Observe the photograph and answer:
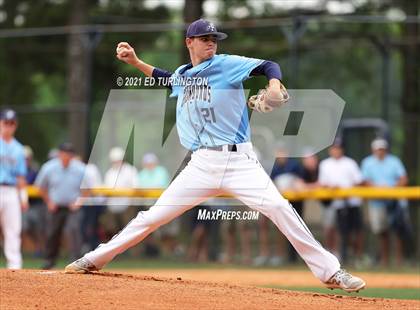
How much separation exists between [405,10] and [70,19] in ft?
27.2

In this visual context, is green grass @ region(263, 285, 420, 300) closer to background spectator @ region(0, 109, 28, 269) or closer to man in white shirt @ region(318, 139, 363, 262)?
background spectator @ region(0, 109, 28, 269)

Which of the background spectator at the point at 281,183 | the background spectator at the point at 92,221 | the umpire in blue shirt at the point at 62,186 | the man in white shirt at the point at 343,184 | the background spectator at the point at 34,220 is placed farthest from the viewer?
the background spectator at the point at 34,220

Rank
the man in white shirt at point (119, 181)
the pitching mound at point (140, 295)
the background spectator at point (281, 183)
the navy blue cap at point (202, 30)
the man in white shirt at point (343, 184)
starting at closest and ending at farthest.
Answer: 1. the pitching mound at point (140, 295)
2. the navy blue cap at point (202, 30)
3. the man in white shirt at point (343, 184)
4. the background spectator at point (281, 183)
5. the man in white shirt at point (119, 181)

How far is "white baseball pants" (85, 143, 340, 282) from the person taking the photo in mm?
8805

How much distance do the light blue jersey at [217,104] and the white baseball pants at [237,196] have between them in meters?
0.12

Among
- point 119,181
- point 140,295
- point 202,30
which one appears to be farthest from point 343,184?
point 140,295

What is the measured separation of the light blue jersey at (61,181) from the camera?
17.1 m

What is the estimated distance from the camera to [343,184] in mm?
18500

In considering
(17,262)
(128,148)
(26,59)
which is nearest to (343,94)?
(128,148)

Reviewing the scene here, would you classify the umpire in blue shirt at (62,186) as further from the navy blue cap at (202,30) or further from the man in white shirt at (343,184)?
the navy blue cap at (202,30)

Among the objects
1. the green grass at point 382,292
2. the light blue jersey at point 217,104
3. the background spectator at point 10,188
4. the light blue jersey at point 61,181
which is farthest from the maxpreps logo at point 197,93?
the light blue jersey at point 61,181

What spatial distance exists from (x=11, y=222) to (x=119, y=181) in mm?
6085

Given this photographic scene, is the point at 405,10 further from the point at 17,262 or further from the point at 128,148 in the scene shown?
the point at 17,262

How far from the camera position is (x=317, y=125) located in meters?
21.2
